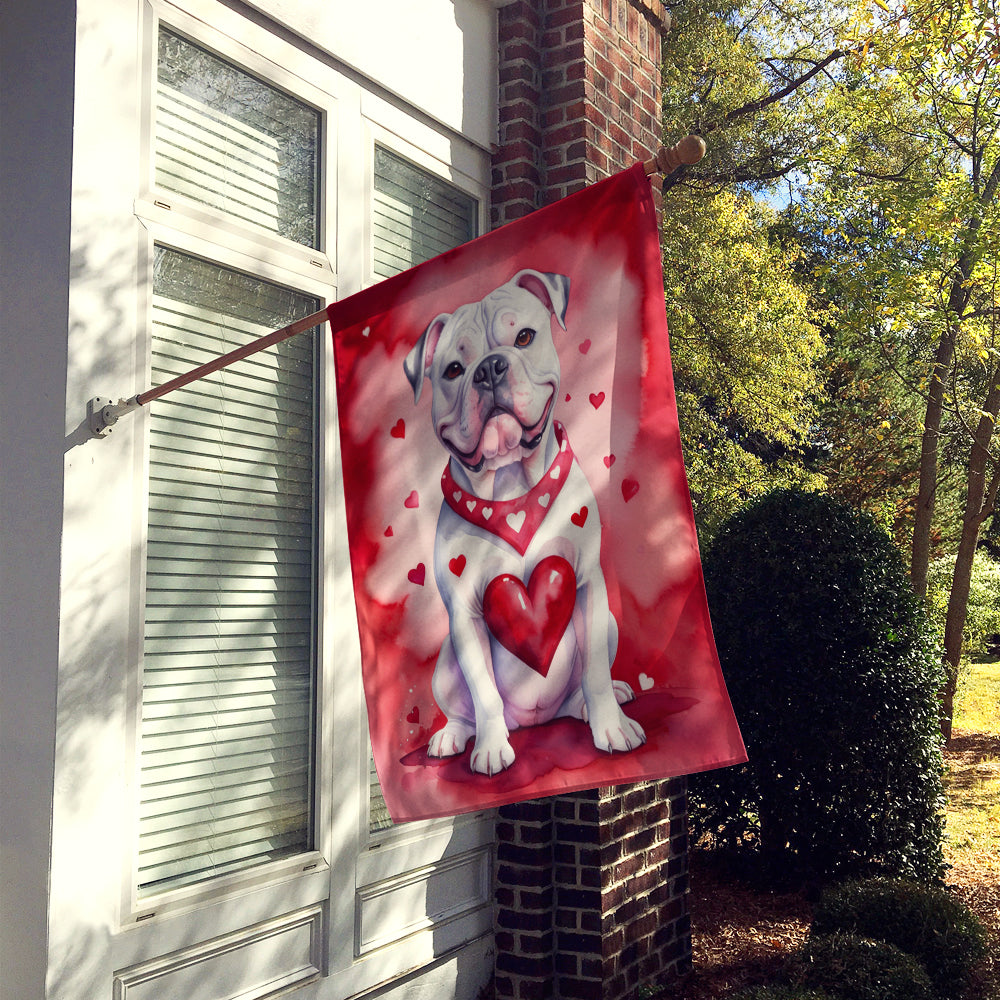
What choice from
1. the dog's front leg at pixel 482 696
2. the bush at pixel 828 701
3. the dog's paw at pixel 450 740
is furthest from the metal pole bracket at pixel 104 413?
the bush at pixel 828 701

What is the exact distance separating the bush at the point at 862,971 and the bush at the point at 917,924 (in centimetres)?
27

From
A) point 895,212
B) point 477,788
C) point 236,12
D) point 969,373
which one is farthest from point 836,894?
point 969,373

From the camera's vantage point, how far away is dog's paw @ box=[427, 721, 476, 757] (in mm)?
2531

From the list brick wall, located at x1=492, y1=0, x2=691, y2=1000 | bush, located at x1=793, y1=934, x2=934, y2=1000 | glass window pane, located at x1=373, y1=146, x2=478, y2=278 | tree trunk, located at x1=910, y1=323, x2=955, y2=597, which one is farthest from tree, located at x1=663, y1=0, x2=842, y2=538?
bush, located at x1=793, y1=934, x2=934, y2=1000

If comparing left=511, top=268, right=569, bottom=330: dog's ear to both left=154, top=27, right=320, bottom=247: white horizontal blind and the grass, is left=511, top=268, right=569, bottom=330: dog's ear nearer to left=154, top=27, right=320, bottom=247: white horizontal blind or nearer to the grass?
left=154, top=27, right=320, bottom=247: white horizontal blind

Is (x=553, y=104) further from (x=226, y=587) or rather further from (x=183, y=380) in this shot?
(x=226, y=587)

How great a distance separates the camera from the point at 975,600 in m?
15.6

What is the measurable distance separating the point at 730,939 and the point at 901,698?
1773mm

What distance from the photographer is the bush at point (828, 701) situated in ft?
19.5

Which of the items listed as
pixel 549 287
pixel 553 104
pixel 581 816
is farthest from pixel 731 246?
pixel 549 287

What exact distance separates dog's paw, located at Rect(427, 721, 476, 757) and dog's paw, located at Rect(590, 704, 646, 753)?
0.31 m

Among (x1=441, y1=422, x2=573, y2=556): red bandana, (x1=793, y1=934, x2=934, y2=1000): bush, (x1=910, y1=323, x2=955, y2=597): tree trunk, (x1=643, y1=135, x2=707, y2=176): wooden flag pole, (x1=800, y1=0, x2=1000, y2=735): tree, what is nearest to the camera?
(x1=643, y1=135, x2=707, y2=176): wooden flag pole

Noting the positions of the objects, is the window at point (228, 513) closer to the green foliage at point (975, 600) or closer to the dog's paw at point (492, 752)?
the dog's paw at point (492, 752)

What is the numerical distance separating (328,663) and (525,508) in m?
1.47
